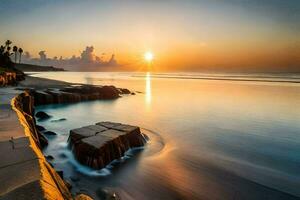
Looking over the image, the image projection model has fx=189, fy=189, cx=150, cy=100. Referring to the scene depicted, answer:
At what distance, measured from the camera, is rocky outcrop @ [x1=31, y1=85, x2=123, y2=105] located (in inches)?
960

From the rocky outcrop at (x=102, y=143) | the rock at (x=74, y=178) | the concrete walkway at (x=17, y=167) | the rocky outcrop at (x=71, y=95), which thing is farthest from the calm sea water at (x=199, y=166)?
the rocky outcrop at (x=71, y=95)

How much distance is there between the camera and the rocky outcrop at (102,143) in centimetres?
762

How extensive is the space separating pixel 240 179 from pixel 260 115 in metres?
14.8

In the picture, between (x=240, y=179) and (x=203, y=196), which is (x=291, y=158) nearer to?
(x=240, y=179)

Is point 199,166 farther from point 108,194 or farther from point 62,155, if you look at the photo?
point 62,155

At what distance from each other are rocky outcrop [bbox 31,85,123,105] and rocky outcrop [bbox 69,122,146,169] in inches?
707

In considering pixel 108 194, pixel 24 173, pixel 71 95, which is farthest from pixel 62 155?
pixel 71 95

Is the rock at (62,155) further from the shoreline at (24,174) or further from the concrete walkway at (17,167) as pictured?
the shoreline at (24,174)

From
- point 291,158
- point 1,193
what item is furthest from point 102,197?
point 291,158

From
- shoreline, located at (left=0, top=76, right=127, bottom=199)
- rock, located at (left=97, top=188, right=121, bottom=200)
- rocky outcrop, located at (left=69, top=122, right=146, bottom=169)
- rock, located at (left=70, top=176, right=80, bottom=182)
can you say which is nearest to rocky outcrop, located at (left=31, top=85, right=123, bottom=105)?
rocky outcrop, located at (left=69, top=122, right=146, bottom=169)

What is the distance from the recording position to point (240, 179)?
740 centimetres

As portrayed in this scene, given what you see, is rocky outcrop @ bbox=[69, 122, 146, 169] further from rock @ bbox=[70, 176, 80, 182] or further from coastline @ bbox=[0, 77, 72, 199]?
coastline @ bbox=[0, 77, 72, 199]

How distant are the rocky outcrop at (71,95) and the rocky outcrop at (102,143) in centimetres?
1796

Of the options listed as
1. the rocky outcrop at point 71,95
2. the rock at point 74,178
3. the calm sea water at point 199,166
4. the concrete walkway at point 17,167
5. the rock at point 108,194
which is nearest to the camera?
the concrete walkway at point 17,167
